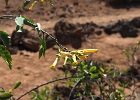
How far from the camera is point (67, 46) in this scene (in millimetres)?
5375

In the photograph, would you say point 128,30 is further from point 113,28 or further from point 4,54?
point 4,54

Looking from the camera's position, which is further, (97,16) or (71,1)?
(71,1)

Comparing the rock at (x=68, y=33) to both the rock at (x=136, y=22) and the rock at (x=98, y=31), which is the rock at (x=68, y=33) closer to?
the rock at (x=98, y=31)

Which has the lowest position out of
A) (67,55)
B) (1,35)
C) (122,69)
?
(122,69)

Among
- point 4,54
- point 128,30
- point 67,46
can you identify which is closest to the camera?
point 4,54

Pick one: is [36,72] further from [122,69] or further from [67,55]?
[67,55]

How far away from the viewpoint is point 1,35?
3.35 feet

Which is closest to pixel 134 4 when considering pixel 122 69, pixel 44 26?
pixel 44 26

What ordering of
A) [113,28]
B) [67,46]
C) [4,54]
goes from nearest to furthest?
1. [4,54]
2. [67,46]
3. [113,28]

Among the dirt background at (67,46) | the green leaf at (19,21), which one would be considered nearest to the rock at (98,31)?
the dirt background at (67,46)

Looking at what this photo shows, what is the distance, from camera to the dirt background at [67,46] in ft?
14.2

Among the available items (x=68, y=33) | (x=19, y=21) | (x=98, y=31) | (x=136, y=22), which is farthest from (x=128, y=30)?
(x=19, y=21)

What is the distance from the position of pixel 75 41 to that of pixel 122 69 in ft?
3.84

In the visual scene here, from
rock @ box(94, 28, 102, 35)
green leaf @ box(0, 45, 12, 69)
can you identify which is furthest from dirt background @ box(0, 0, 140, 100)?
green leaf @ box(0, 45, 12, 69)
